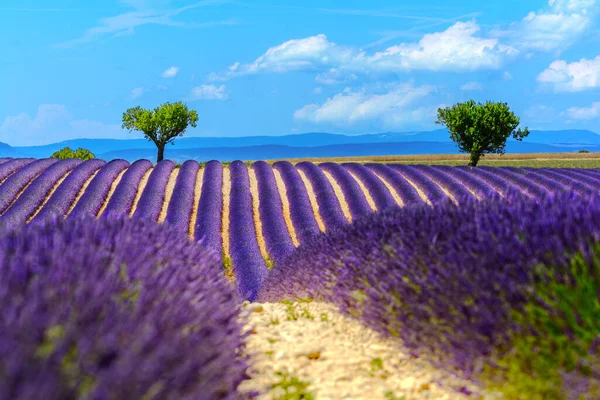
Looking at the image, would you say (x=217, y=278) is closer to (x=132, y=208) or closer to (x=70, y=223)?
(x=70, y=223)

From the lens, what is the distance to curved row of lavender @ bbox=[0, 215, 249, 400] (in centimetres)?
238

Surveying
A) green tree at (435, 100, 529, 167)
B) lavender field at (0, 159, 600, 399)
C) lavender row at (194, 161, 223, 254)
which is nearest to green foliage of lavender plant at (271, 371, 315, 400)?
lavender field at (0, 159, 600, 399)

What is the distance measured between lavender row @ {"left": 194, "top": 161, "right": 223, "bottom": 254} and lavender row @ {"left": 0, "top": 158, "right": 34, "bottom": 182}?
6.90 metres

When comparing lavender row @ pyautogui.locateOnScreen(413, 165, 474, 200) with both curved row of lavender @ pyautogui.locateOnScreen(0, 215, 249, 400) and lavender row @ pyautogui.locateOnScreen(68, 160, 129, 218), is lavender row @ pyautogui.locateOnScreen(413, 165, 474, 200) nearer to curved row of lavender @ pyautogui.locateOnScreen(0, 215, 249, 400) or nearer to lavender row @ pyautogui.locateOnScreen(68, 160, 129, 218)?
lavender row @ pyautogui.locateOnScreen(68, 160, 129, 218)

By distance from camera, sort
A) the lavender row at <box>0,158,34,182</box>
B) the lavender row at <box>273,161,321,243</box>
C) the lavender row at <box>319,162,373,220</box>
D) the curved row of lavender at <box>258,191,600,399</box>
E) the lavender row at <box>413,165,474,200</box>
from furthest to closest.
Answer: the lavender row at <box>0,158,34,182</box> → the lavender row at <box>413,165,474,200</box> → the lavender row at <box>319,162,373,220</box> → the lavender row at <box>273,161,321,243</box> → the curved row of lavender at <box>258,191,600,399</box>

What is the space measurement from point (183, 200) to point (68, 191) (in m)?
3.87

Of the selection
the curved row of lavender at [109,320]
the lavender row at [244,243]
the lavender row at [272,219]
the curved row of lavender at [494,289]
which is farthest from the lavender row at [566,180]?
the curved row of lavender at [109,320]

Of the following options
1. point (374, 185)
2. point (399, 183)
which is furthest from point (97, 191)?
point (399, 183)

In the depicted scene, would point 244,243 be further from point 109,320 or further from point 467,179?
point 109,320

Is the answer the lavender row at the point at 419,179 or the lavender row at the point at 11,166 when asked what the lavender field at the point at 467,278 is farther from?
the lavender row at the point at 11,166

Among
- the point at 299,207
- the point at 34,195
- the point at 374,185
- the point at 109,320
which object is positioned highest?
the point at 109,320

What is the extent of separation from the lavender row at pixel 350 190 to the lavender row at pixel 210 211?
3739 mm

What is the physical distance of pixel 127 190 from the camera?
19.5m

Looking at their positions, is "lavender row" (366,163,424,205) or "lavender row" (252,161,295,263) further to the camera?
"lavender row" (366,163,424,205)
